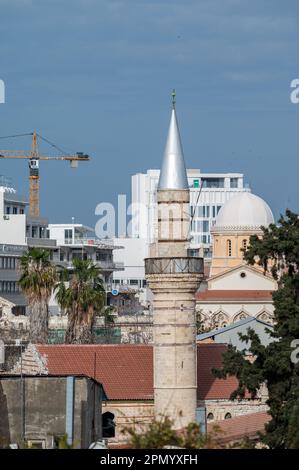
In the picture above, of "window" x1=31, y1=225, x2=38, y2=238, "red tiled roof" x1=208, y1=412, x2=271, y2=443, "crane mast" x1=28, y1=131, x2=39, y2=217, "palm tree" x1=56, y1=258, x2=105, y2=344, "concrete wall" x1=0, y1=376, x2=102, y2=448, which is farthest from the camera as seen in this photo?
"crane mast" x1=28, y1=131, x2=39, y2=217

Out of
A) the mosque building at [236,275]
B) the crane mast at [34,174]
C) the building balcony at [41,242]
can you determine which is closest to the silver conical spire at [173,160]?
the mosque building at [236,275]

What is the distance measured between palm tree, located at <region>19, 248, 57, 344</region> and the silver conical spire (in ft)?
81.2

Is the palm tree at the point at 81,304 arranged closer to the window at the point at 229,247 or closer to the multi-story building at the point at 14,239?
the multi-story building at the point at 14,239

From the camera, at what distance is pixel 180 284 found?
70438 millimetres

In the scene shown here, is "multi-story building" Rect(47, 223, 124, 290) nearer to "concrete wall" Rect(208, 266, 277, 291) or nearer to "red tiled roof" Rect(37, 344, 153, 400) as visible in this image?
"concrete wall" Rect(208, 266, 277, 291)

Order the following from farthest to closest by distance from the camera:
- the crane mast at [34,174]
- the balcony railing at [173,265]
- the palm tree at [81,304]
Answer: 1. the crane mast at [34,174]
2. the palm tree at [81,304]
3. the balcony railing at [173,265]

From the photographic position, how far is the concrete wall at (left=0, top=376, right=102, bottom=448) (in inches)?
1941

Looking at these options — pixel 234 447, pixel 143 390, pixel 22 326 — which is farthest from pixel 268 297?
pixel 234 447

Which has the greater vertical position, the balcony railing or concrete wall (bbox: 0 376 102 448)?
the balcony railing

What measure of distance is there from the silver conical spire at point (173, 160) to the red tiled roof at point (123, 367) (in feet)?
28.2

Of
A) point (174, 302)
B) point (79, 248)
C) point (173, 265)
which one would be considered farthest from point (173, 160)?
point (79, 248)

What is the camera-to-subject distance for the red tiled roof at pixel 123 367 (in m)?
74.2

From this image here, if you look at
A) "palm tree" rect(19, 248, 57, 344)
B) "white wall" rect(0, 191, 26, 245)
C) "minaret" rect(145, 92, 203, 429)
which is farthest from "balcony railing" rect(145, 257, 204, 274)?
"white wall" rect(0, 191, 26, 245)
